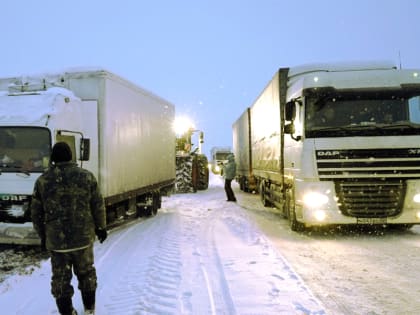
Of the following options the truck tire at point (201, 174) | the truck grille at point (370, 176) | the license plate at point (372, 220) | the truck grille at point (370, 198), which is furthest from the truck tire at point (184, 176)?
the license plate at point (372, 220)

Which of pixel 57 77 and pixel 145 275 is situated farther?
pixel 57 77

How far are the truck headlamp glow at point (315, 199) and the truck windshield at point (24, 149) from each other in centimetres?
501

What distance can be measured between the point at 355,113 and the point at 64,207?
245 inches

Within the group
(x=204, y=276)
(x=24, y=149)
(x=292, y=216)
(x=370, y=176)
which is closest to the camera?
(x=204, y=276)

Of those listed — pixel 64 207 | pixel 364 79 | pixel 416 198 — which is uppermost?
A: pixel 364 79

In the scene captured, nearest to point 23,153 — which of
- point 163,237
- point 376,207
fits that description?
point 163,237

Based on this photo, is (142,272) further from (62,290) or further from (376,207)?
(376,207)

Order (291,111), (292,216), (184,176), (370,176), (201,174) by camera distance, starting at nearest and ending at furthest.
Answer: (370,176)
(291,111)
(292,216)
(184,176)
(201,174)

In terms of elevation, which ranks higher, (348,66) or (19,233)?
(348,66)

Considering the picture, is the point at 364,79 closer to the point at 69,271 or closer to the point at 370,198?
the point at 370,198

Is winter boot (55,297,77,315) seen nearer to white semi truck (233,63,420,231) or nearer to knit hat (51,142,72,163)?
knit hat (51,142,72,163)

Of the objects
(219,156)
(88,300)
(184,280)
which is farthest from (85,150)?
(219,156)

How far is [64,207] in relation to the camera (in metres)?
4.03

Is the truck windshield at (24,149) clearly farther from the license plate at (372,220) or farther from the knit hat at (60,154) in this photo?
the license plate at (372,220)
